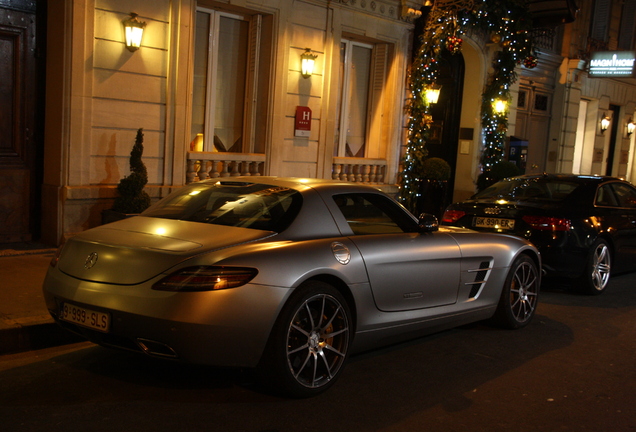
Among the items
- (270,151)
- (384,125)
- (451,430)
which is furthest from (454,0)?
(451,430)

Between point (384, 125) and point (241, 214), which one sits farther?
point (384, 125)

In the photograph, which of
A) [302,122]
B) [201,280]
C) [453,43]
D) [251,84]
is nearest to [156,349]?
[201,280]

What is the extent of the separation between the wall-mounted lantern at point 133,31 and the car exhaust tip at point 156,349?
6.85 meters

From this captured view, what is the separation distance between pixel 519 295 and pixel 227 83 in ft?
23.8

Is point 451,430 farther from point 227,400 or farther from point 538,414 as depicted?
point 227,400

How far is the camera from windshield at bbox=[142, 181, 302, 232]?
4871 millimetres

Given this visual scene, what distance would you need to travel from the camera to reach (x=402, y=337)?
5453mm

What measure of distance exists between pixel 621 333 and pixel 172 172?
693 centimetres

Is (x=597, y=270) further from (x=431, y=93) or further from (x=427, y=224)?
(x=431, y=93)

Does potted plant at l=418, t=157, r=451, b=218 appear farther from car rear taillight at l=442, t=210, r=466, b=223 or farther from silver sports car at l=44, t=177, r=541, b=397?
silver sports car at l=44, t=177, r=541, b=397

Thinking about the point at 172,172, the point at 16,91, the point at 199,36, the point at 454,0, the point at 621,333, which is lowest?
the point at 621,333

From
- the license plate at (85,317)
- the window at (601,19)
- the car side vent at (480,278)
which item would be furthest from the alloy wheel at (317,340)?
the window at (601,19)

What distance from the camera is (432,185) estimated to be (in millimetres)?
14992

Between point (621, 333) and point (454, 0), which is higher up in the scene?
point (454, 0)
